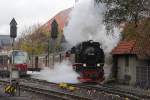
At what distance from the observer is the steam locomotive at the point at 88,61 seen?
3559 centimetres

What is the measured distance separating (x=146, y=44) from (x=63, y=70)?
1017cm

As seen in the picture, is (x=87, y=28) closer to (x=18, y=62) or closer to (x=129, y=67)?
(x=129, y=67)

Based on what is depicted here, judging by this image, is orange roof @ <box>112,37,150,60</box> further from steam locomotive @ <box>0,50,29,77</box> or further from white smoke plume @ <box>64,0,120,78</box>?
A: steam locomotive @ <box>0,50,29,77</box>

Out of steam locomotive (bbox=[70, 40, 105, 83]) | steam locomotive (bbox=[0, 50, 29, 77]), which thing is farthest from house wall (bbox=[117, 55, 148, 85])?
steam locomotive (bbox=[0, 50, 29, 77])

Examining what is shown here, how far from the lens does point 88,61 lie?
36.0 metres

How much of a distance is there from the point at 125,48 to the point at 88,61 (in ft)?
10.5

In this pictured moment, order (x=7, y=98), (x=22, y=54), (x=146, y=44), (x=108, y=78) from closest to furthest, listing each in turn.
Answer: (x=7, y=98)
(x=146, y=44)
(x=108, y=78)
(x=22, y=54)

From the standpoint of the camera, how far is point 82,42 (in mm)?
36219

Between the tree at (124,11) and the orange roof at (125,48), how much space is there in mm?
9298

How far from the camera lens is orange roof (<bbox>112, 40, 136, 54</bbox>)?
A: 1401 inches

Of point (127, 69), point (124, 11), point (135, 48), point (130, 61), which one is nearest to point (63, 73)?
point (127, 69)

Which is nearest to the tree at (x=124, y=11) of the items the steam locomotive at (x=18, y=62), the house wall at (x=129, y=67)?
the house wall at (x=129, y=67)

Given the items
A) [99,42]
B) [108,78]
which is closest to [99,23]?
[99,42]

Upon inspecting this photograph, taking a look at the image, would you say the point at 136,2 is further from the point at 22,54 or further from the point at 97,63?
the point at 22,54
